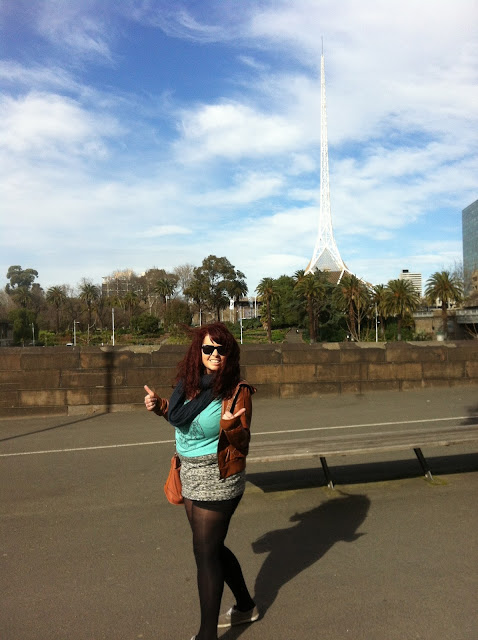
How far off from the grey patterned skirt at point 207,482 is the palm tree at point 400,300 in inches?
2981

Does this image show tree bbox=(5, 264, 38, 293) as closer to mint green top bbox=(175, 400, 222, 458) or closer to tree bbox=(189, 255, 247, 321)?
tree bbox=(189, 255, 247, 321)

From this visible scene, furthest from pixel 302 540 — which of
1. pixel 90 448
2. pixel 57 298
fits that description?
pixel 57 298

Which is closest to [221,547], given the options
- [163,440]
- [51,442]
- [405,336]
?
[163,440]

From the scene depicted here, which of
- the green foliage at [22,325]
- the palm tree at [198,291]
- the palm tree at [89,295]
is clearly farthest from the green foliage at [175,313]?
the green foliage at [22,325]

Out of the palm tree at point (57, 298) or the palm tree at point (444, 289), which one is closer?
the palm tree at point (444, 289)

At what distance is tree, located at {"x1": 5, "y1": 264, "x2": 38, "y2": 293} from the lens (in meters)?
189

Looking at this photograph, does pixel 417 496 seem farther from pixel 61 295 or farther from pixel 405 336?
pixel 61 295

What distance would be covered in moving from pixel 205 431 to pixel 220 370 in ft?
1.05

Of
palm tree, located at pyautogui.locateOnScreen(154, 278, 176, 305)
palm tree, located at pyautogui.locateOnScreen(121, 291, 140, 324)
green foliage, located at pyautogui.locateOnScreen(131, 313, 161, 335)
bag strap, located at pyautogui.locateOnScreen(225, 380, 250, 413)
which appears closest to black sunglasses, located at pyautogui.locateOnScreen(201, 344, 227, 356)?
bag strap, located at pyautogui.locateOnScreen(225, 380, 250, 413)

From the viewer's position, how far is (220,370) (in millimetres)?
2965

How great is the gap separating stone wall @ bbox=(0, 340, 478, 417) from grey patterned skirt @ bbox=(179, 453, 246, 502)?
23.7 ft

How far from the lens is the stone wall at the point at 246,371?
9.70 metres

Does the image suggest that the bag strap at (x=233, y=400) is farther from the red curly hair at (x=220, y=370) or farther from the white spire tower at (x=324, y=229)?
the white spire tower at (x=324, y=229)

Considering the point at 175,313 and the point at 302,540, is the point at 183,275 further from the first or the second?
the point at 302,540
